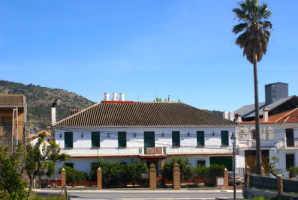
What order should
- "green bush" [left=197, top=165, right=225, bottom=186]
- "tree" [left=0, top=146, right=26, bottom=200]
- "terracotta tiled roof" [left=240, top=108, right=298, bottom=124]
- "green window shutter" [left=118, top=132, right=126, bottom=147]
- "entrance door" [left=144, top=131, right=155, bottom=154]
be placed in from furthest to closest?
"terracotta tiled roof" [left=240, top=108, right=298, bottom=124], "entrance door" [left=144, top=131, right=155, bottom=154], "green window shutter" [left=118, top=132, right=126, bottom=147], "green bush" [left=197, top=165, right=225, bottom=186], "tree" [left=0, top=146, right=26, bottom=200]

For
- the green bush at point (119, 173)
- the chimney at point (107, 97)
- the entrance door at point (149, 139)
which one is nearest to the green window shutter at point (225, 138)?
the entrance door at point (149, 139)

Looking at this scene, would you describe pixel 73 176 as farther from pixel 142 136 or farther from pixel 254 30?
pixel 254 30

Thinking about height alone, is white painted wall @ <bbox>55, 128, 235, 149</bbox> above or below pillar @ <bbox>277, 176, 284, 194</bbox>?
above

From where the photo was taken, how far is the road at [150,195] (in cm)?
2999

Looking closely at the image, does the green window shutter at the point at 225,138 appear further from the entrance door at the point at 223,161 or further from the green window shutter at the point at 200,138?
the green window shutter at the point at 200,138

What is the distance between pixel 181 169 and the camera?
3700 cm

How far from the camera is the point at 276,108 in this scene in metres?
49.7

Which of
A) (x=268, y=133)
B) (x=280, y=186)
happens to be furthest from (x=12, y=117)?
(x=268, y=133)

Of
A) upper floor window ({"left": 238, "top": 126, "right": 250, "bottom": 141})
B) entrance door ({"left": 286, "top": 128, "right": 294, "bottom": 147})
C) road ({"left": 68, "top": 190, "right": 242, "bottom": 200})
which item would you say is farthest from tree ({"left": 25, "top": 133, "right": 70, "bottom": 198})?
entrance door ({"left": 286, "top": 128, "right": 294, "bottom": 147})

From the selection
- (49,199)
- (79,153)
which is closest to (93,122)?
(79,153)

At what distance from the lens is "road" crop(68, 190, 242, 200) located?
98.4ft

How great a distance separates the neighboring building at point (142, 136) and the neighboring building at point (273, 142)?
2.56m

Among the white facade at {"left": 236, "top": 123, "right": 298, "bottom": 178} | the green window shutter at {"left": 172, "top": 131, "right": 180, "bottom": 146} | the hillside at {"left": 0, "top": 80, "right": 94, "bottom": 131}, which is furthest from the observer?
the hillside at {"left": 0, "top": 80, "right": 94, "bottom": 131}

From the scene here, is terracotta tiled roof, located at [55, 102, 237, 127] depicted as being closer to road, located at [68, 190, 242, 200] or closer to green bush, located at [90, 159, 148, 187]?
green bush, located at [90, 159, 148, 187]
